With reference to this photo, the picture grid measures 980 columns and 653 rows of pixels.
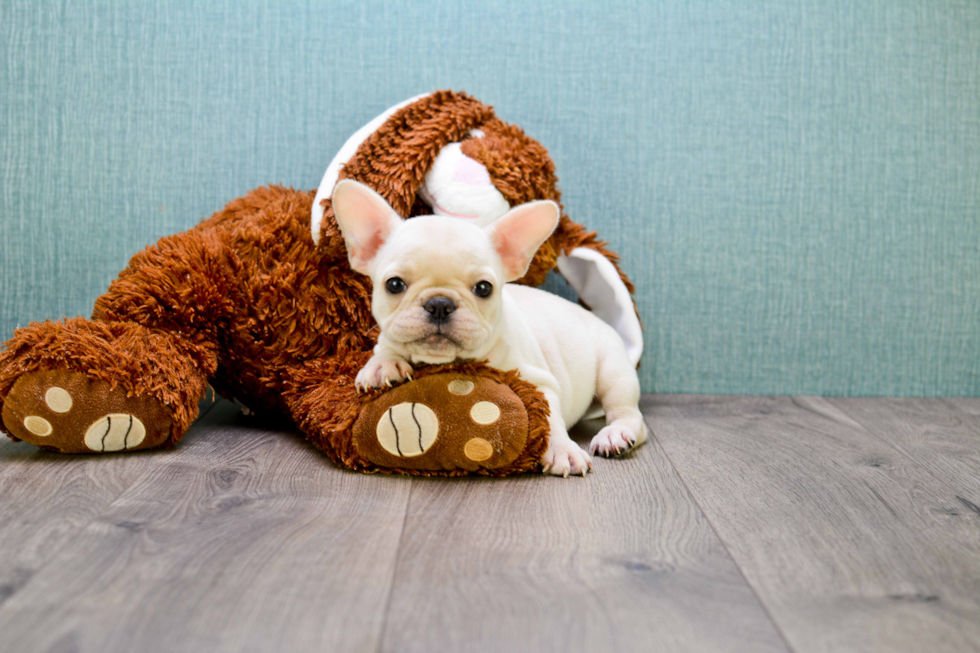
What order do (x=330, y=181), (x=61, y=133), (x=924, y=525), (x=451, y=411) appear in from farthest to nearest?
(x=61, y=133) < (x=330, y=181) < (x=451, y=411) < (x=924, y=525)

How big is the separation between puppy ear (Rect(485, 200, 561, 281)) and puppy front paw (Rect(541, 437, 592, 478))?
0.31 metres

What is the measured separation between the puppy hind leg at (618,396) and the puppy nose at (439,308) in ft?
1.46

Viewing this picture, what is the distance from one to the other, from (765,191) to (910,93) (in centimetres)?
43

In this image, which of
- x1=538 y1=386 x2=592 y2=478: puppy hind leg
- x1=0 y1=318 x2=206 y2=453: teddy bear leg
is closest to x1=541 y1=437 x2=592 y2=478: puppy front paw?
x1=538 y1=386 x2=592 y2=478: puppy hind leg

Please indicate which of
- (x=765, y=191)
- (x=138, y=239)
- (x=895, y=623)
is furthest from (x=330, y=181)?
(x=895, y=623)

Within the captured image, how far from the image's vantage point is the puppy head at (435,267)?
4.00ft

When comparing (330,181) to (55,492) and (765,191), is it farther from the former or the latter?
(765,191)

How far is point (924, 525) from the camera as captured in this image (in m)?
1.12

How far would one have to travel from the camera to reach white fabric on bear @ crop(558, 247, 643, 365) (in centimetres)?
179

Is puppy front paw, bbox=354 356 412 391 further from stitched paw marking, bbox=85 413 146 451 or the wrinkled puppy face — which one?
stitched paw marking, bbox=85 413 146 451

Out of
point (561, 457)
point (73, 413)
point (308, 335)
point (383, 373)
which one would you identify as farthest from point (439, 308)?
point (73, 413)

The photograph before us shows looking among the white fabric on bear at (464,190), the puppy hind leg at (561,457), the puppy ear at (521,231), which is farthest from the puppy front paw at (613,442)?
the white fabric on bear at (464,190)

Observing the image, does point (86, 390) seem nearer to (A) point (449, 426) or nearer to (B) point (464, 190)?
(A) point (449, 426)

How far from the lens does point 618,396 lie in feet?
5.32
